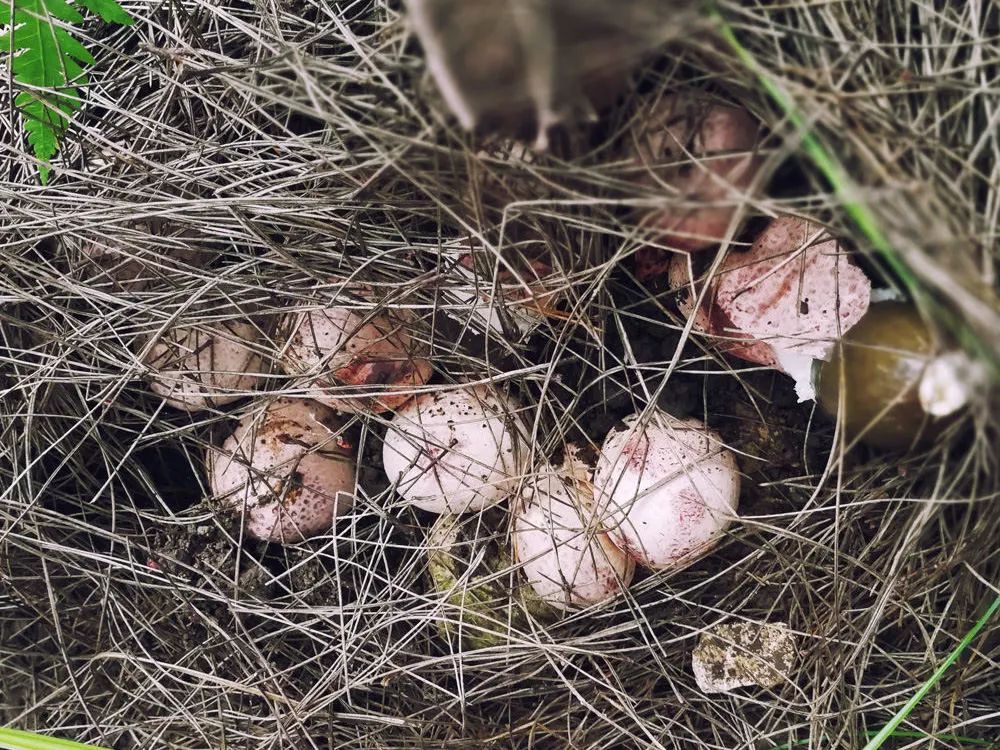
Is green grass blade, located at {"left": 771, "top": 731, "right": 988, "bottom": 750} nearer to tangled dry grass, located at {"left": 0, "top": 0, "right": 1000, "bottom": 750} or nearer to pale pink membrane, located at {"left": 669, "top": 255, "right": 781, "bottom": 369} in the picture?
tangled dry grass, located at {"left": 0, "top": 0, "right": 1000, "bottom": 750}

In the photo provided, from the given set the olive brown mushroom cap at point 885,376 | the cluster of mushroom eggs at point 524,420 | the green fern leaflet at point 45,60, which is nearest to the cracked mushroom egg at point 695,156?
the cluster of mushroom eggs at point 524,420

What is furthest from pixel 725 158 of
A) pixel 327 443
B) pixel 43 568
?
pixel 43 568

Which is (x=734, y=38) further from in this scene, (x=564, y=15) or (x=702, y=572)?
(x=702, y=572)

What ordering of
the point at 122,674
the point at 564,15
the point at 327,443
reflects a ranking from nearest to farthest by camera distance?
the point at 564,15
the point at 327,443
the point at 122,674

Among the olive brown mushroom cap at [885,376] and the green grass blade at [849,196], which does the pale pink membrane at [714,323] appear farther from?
the green grass blade at [849,196]

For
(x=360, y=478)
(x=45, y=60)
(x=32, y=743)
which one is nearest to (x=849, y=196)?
(x=360, y=478)

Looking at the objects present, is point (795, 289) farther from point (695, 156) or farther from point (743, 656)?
point (743, 656)
